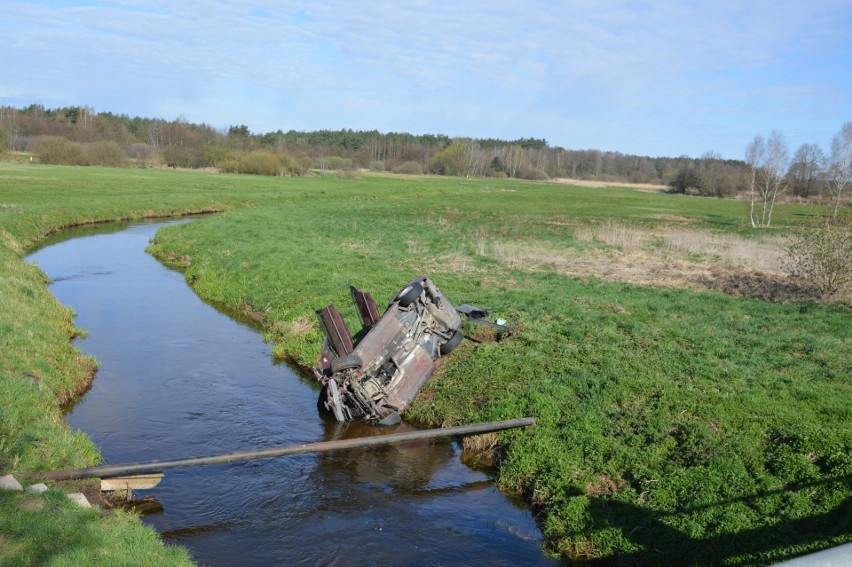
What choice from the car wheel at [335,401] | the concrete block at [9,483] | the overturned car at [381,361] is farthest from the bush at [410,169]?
the concrete block at [9,483]

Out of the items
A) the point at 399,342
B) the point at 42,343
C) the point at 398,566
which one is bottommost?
the point at 398,566

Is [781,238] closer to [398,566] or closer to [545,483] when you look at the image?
[545,483]

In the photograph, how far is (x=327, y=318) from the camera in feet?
44.3

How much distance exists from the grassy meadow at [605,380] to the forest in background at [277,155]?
Result: 147 feet

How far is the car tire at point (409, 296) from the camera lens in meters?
13.9

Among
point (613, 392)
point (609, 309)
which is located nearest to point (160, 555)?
point (613, 392)

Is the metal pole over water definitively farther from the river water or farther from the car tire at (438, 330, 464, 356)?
the car tire at (438, 330, 464, 356)

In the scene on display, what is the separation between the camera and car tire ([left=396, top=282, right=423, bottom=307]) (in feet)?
A: 45.4

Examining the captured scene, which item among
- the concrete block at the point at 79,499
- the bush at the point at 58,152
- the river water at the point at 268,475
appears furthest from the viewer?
the bush at the point at 58,152

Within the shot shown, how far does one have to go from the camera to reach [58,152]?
96.4 m

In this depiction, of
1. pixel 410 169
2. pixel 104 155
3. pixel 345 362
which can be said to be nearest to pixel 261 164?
pixel 104 155

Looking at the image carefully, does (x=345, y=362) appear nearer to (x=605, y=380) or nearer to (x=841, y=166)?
(x=605, y=380)

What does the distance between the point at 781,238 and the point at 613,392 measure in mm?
36744

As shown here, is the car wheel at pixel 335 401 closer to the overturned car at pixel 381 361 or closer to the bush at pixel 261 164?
the overturned car at pixel 381 361
